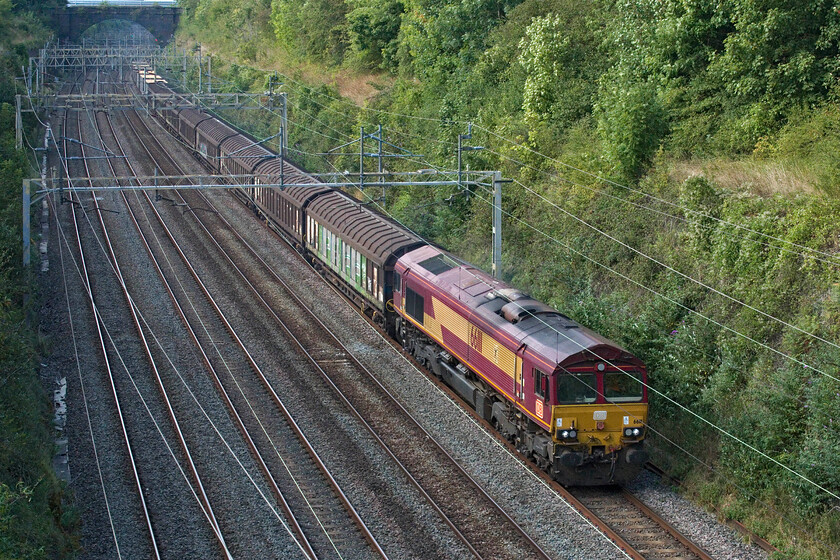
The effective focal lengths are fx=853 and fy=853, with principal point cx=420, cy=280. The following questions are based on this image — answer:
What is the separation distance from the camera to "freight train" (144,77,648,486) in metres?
15.5

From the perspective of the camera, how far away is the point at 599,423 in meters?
15.6

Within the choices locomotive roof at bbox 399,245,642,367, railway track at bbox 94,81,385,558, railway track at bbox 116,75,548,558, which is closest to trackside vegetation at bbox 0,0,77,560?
railway track at bbox 94,81,385,558

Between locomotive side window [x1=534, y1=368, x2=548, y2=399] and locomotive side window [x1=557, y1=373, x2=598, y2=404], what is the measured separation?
0.85 feet

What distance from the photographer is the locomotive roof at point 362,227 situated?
946 inches

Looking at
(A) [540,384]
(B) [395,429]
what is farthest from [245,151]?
(A) [540,384]

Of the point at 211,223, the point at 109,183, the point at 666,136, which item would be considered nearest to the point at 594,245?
the point at 666,136

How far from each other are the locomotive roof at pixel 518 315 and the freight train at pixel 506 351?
29 mm

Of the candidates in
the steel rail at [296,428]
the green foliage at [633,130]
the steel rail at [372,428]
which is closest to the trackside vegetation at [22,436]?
the steel rail at [296,428]

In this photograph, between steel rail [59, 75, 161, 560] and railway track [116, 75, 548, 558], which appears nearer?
railway track [116, 75, 548, 558]

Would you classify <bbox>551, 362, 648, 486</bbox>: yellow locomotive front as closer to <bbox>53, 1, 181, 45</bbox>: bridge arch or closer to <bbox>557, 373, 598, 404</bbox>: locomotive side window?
<bbox>557, 373, 598, 404</bbox>: locomotive side window

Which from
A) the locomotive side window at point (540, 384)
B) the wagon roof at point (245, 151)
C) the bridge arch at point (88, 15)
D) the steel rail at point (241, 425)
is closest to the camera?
the steel rail at point (241, 425)

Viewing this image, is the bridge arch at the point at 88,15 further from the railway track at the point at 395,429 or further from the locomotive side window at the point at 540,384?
the locomotive side window at the point at 540,384

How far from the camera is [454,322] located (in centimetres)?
1944

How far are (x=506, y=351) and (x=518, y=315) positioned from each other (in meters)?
0.83
